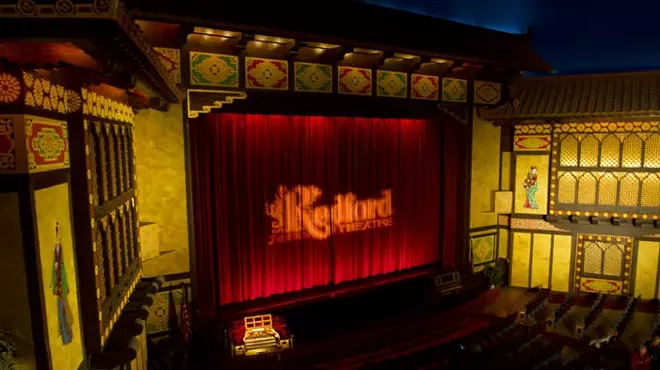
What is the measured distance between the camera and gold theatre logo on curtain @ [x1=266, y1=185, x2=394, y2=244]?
7137 millimetres

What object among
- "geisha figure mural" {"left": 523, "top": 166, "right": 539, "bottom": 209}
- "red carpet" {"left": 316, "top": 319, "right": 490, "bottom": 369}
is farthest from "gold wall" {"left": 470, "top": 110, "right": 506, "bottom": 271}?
"red carpet" {"left": 316, "top": 319, "right": 490, "bottom": 369}

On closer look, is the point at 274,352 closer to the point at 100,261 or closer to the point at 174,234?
the point at 174,234

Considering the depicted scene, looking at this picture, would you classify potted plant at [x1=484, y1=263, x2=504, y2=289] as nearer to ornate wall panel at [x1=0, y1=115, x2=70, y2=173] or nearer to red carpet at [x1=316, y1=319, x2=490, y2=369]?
red carpet at [x1=316, y1=319, x2=490, y2=369]

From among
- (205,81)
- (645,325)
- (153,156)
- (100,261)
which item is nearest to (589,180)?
(645,325)

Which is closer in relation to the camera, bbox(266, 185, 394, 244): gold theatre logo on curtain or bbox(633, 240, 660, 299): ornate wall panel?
bbox(266, 185, 394, 244): gold theatre logo on curtain

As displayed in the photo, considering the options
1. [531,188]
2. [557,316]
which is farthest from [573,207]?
[557,316]

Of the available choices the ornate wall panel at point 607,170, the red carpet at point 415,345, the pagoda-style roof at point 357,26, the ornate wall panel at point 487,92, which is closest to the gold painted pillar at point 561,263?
the ornate wall panel at point 607,170

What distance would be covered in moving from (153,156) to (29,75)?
12.1 ft

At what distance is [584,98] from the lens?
8617 millimetres

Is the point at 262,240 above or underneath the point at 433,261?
above

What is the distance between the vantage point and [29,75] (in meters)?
2.25

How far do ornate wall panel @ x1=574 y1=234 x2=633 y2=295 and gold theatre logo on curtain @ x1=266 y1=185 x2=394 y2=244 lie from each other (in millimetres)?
4373

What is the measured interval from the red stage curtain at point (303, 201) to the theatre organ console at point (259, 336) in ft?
1.84

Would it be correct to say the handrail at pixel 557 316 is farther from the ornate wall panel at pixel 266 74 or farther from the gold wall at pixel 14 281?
the gold wall at pixel 14 281
